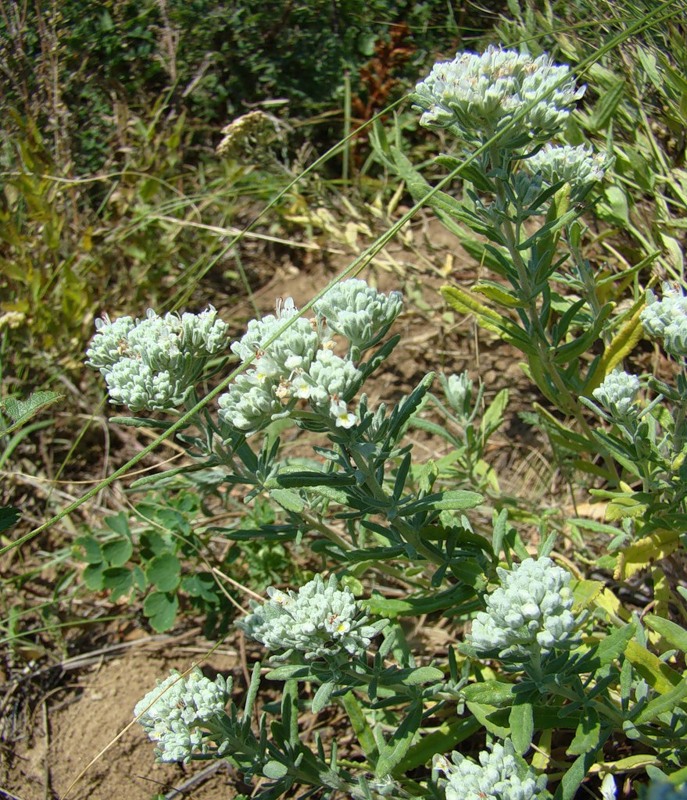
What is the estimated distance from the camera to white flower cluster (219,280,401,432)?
167 centimetres

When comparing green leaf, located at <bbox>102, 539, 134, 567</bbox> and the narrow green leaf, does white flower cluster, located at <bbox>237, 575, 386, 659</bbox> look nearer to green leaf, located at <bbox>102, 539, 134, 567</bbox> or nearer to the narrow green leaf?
the narrow green leaf

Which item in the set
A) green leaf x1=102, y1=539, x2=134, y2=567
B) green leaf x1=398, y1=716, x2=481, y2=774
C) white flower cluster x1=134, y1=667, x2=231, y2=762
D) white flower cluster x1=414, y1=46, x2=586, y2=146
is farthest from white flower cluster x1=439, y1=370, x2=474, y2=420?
green leaf x1=102, y1=539, x2=134, y2=567

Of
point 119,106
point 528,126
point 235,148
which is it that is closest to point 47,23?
point 119,106

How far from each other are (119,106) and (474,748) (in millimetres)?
3525

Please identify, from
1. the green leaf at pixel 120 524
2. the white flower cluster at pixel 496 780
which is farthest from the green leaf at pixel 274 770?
the green leaf at pixel 120 524

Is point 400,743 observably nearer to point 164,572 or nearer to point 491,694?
point 491,694

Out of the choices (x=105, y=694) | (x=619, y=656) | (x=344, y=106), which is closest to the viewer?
(x=619, y=656)

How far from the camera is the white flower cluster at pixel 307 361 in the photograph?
1670 millimetres

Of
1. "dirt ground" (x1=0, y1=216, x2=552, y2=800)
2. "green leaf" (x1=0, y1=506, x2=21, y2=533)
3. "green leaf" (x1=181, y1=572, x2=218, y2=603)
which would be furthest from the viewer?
"green leaf" (x1=181, y1=572, x2=218, y2=603)

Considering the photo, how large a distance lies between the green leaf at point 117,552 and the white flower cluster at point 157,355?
1066mm

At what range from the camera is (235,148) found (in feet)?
12.8

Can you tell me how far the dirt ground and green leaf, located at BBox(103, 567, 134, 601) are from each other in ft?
0.81

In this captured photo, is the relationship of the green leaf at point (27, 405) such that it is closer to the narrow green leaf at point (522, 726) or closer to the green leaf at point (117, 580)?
the green leaf at point (117, 580)

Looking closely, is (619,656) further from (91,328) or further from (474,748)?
(91,328)
